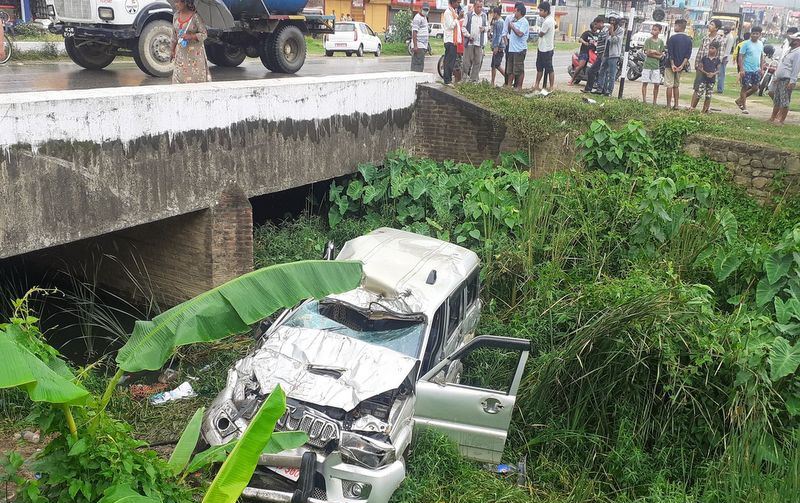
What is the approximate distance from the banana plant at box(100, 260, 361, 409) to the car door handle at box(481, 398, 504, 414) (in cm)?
175

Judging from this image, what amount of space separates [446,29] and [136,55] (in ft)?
18.3

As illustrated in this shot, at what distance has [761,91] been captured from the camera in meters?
18.0

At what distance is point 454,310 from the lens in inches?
289

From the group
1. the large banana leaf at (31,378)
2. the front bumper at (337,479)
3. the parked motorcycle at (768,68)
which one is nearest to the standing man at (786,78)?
the parked motorcycle at (768,68)

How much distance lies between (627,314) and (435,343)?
181 centimetres

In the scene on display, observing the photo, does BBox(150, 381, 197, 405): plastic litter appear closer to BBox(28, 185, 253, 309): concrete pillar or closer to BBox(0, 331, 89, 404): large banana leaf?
BBox(28, 185, 253, 309): concrete pillar

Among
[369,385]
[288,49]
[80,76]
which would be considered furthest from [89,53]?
[369,385]

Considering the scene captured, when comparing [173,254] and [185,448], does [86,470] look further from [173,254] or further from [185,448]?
[173,254]

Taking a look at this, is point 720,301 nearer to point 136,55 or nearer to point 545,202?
point 545,202

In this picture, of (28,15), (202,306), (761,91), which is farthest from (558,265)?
(28,15)

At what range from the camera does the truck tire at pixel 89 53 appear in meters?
12.5

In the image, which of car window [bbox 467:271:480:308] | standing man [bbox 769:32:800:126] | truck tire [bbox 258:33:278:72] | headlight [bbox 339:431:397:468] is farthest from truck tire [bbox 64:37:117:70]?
standing man [bbox 769:32:800:126]

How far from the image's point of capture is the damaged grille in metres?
5.60

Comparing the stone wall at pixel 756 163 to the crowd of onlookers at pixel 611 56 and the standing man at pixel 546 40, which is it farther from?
the standing man at pixel 546 40
